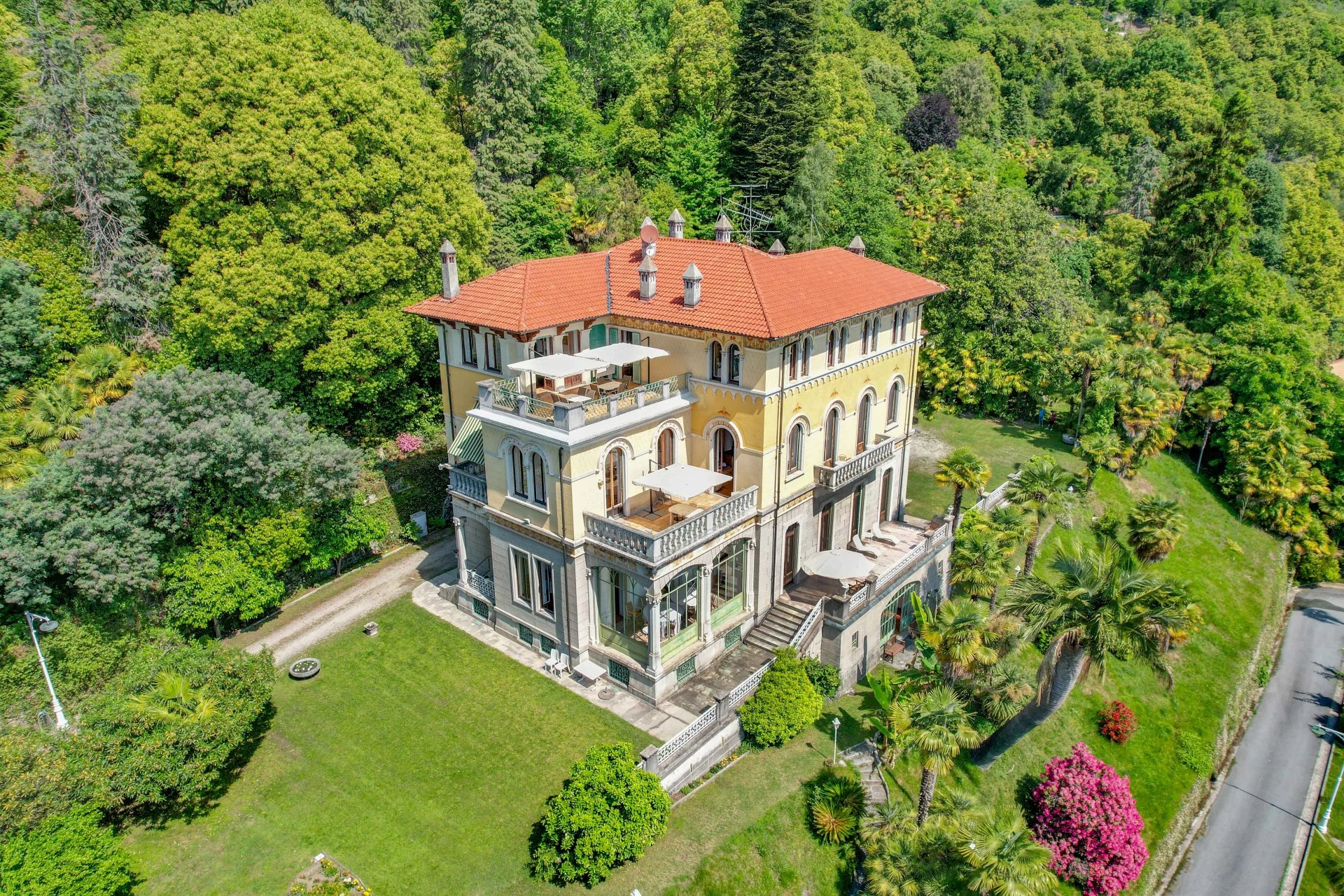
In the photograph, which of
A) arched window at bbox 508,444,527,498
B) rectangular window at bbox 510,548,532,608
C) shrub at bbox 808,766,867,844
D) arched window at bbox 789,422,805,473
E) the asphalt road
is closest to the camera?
shrub at bbox 808,766,867,844

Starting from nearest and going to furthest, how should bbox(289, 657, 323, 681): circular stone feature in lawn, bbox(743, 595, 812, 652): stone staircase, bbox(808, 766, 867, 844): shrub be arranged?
bbox(808, 766, 867, 844): shrub, bbox(289, 657, 323, 681): circular stone feature in lawn, bbox(743, 595, 812, 652): stone staircase

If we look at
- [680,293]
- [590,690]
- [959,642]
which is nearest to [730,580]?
[590,690]

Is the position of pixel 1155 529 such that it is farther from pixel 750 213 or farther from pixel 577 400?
pixel 750 213

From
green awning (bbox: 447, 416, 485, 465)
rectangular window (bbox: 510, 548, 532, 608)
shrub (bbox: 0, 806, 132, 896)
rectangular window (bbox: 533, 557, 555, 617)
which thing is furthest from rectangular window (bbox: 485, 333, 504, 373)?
shrub (bbox: 0, 806, 132, 896)

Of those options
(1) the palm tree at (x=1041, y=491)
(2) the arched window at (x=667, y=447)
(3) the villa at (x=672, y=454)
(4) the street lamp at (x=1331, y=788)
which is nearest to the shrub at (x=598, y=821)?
(3) the villa at (x=672, y=454)

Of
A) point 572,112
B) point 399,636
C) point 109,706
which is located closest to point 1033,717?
point 399,636

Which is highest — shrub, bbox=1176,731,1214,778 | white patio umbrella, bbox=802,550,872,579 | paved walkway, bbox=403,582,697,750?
white patio umbrella, bbox=802,550,872,579

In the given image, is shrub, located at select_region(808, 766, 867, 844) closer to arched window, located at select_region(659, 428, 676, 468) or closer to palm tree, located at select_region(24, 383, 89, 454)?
arched window, located at select_region(659, 428, 676, 468)
